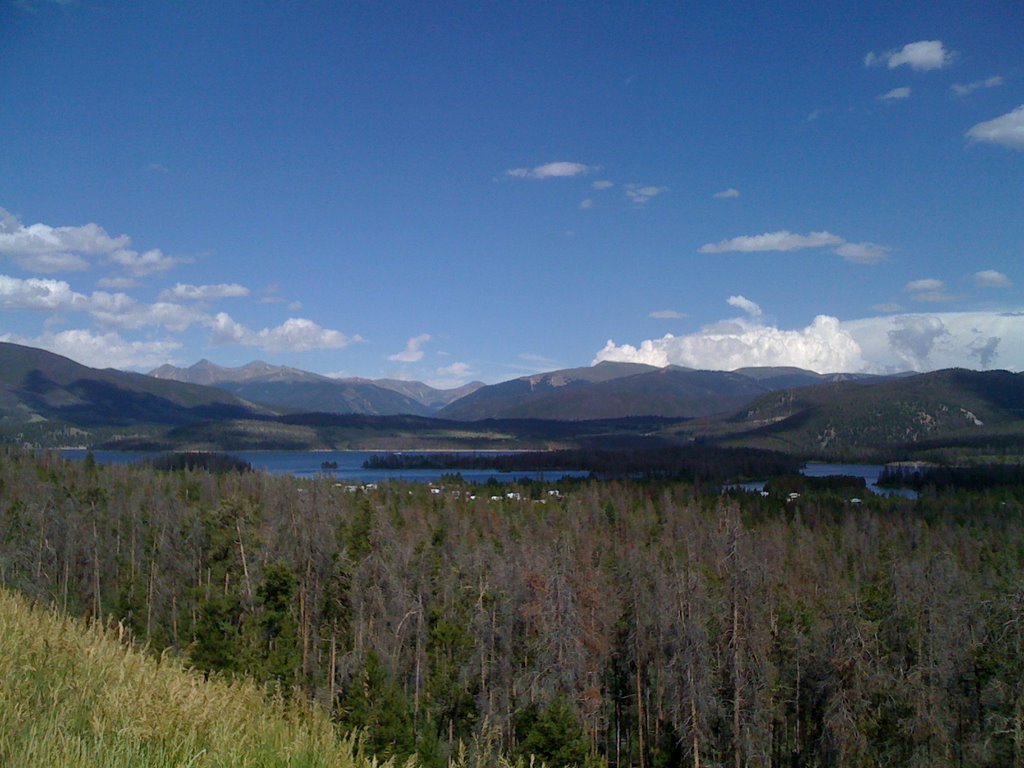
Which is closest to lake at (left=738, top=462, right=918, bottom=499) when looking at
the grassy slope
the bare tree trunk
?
the bare tree trunk

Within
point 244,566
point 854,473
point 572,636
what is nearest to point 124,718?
point 572,636

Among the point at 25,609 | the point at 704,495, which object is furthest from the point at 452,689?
the point at 704,495

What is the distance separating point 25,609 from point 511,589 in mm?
24909

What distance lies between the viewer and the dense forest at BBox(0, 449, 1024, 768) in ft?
78.2

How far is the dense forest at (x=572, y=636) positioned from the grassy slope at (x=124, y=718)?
30.9 ft

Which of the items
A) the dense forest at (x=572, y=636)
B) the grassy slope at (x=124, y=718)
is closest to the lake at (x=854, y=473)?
the dense forest at (x=572, y=636)

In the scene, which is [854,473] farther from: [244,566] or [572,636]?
[244,566]

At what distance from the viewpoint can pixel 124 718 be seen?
561 cm

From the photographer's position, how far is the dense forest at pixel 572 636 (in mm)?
23828

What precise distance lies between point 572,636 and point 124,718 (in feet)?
70.0

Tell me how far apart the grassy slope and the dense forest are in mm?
9414

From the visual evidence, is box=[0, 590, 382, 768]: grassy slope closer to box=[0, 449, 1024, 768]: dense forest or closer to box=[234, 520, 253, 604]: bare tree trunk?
box=[0, 449, 1024, 768]: dense forest

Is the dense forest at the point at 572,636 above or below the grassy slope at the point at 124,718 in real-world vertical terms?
below

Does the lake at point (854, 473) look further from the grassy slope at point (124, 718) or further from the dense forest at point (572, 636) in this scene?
the grassy slope at point (124, 718)
